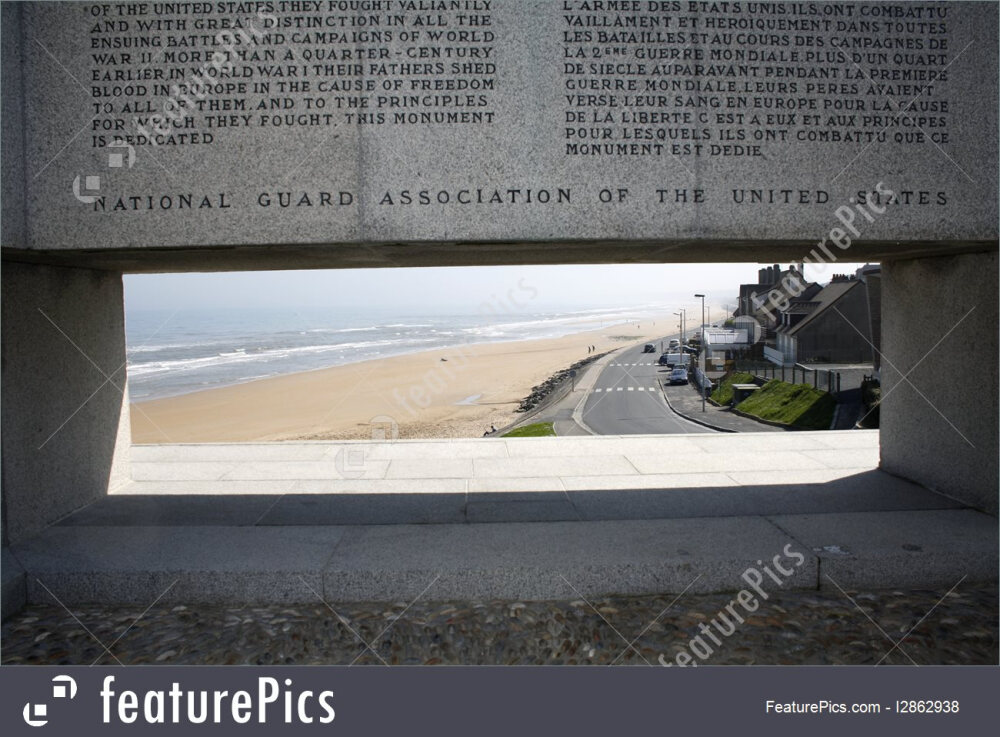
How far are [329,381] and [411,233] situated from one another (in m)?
33.2

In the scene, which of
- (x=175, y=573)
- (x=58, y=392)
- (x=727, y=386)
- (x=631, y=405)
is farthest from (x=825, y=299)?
(x=175, y=573)

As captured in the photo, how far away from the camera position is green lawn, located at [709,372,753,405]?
37.3 meters

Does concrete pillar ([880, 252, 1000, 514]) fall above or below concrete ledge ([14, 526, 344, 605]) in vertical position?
above

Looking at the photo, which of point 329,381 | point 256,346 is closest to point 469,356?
point 256,346

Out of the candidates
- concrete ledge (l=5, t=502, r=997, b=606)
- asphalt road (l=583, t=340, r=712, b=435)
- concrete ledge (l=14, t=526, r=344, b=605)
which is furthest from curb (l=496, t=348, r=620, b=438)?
concrete ledge (l=14, t=526, r=344, b=605)

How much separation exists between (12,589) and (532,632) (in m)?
3.37

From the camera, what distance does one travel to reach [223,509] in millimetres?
6191

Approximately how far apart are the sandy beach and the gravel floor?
Result: 1691cm

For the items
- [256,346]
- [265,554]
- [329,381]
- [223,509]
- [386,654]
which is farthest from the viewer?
[256,346]

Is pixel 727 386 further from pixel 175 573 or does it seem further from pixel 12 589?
pixel 12 589

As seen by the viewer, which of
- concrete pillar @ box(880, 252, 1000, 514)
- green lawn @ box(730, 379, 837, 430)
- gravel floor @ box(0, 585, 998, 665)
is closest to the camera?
gravel floor @ box(0, 585, 998, 665)

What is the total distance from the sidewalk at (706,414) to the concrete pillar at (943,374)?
60.1ft

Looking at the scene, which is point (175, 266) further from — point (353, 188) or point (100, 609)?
point (100, 609)

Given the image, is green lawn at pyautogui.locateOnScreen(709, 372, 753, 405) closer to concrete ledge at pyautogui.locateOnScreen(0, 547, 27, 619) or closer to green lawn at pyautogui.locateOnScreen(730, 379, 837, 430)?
green lawn at pyautogui.locateOnScreen(730, 379, 837, 430)
